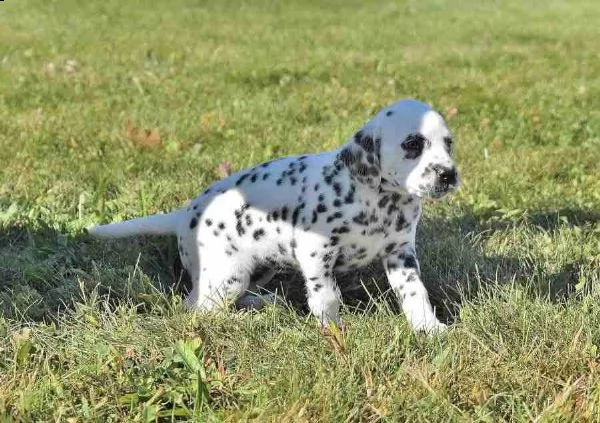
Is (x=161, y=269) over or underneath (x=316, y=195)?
underneath

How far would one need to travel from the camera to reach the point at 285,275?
4.64 metres

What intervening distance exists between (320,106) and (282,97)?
73cm

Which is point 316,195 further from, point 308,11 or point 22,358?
point 308,11

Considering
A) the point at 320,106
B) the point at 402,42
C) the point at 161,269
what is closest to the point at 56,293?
the point at 161,269

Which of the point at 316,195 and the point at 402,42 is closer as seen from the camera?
the point at 316,195

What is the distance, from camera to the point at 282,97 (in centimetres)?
1004

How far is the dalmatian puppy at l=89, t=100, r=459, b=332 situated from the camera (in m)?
3.61

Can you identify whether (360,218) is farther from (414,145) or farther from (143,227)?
(143,227)

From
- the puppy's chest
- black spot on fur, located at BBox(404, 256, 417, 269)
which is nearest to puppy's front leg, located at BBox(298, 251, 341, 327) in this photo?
the puppy's chest

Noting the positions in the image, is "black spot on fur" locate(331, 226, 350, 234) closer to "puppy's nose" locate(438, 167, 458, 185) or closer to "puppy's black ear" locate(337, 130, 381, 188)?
"puppy's black ear" locate(337, 130, 381, 188)

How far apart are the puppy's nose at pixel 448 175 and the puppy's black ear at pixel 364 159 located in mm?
338

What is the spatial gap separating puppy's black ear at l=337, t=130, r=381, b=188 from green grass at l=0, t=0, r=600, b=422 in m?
0.62

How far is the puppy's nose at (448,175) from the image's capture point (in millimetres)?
3471

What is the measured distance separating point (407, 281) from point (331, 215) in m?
0.55
